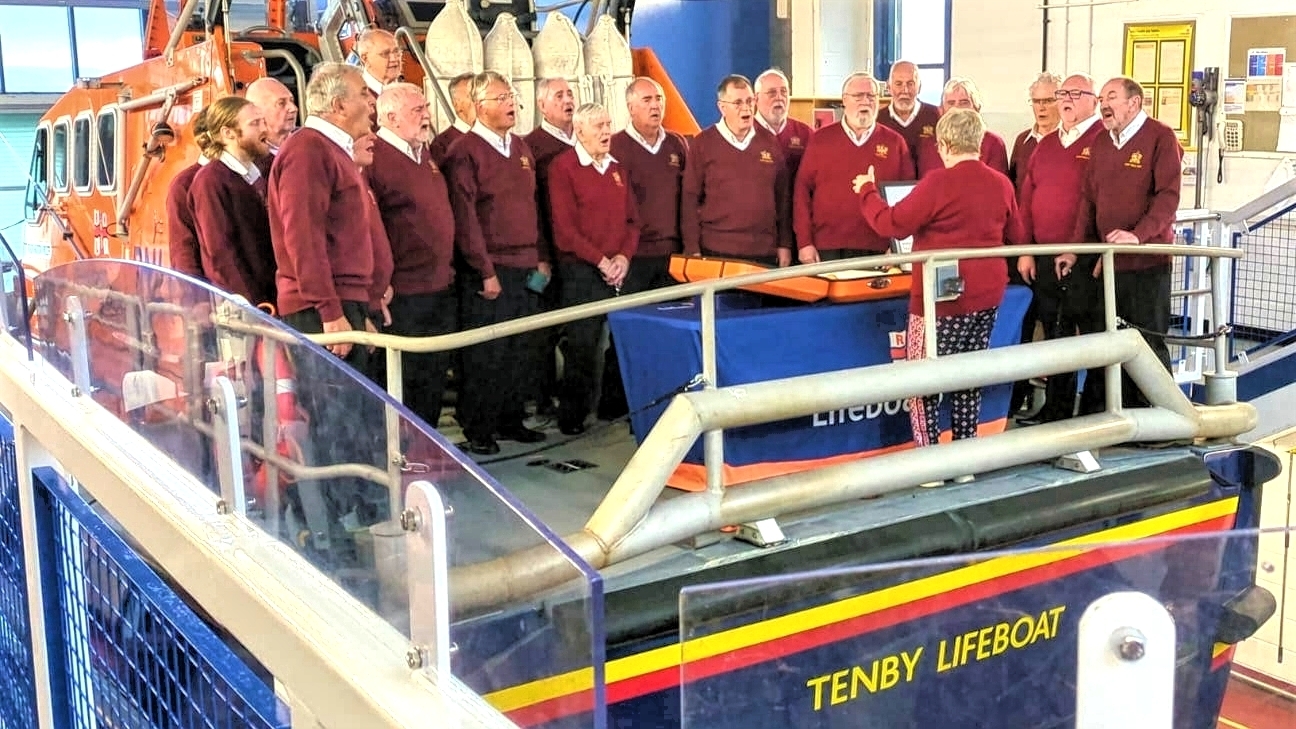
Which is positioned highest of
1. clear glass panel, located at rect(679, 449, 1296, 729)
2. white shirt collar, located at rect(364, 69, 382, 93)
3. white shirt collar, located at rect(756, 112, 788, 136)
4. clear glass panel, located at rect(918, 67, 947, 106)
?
clear glass panel, located at rect(918, 67, 947, 106)

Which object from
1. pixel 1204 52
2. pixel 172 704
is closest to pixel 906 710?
pixel 172 704

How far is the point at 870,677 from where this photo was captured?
141 centimetres

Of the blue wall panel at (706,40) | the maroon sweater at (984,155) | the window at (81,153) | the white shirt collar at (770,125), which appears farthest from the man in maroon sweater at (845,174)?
the blue wall panel at (706,40)

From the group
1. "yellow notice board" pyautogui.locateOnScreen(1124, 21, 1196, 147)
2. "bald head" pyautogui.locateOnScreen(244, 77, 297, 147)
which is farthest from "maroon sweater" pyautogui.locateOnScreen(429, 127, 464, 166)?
"yellow notice board" pyautogui.locateOnScreen(1124, 21, 1196, 147)

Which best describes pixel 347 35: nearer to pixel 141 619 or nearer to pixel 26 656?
pixel 26 656

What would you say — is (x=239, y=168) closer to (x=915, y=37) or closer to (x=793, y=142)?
(x=793, y=142)

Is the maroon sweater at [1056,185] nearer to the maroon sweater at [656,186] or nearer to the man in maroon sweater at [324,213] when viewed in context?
the maroon sweater at [656,186]

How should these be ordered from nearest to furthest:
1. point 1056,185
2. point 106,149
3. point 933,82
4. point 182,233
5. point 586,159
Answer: point 182,233, point 586,159, point 1056,185, point 106,149, point 933,82

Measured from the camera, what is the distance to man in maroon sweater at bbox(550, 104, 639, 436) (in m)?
5.04

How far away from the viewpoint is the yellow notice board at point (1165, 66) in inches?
357

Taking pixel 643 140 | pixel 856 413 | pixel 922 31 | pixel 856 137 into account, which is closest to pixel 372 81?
pixel 643 140

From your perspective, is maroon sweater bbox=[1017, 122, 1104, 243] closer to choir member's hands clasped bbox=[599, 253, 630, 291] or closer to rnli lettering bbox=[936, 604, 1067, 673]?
choir member's hands clasped bbox=[599, 253, 630, 291]

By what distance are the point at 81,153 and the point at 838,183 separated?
161 inches

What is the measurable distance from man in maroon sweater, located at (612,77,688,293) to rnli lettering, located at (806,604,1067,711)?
3.91m
